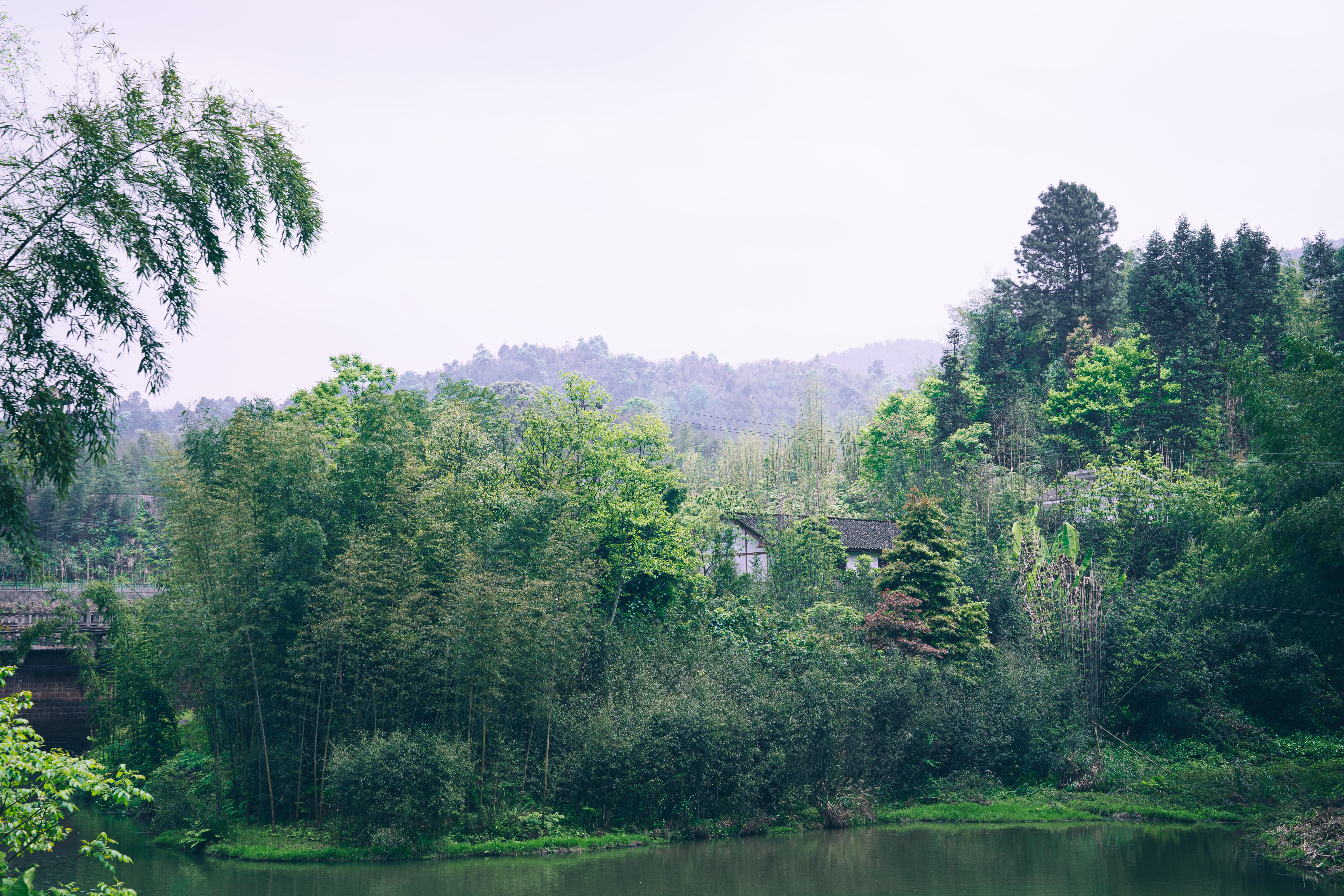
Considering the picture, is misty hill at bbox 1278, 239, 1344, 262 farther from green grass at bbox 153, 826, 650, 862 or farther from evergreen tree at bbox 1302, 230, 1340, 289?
green grass at bbox 153, 826, 650, 862

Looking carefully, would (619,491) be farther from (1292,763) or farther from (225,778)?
(1292,763)

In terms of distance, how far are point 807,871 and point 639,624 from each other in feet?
22.7

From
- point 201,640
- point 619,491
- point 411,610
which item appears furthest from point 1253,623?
point 201,640

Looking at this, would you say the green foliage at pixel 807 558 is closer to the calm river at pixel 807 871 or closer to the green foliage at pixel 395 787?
the calm river at pixel 807 871

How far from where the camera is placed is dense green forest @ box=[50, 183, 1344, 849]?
15797 mm

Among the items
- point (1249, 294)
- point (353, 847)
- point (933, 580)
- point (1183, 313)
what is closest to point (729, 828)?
point (353, 847)

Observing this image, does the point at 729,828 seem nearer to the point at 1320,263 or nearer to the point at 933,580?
the point at 933,580

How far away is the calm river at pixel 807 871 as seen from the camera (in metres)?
13.1

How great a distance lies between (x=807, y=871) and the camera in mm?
14453

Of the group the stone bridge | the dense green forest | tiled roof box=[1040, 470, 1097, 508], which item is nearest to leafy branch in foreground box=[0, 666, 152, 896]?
the dense green forest

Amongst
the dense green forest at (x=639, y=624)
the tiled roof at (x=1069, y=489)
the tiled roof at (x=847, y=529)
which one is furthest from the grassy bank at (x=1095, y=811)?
the tiled roof at (x=1069, y=489)

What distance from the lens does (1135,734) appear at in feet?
68.8

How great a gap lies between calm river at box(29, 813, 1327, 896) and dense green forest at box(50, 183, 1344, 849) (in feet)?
3.70

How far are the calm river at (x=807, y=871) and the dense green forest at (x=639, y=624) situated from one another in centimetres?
113
